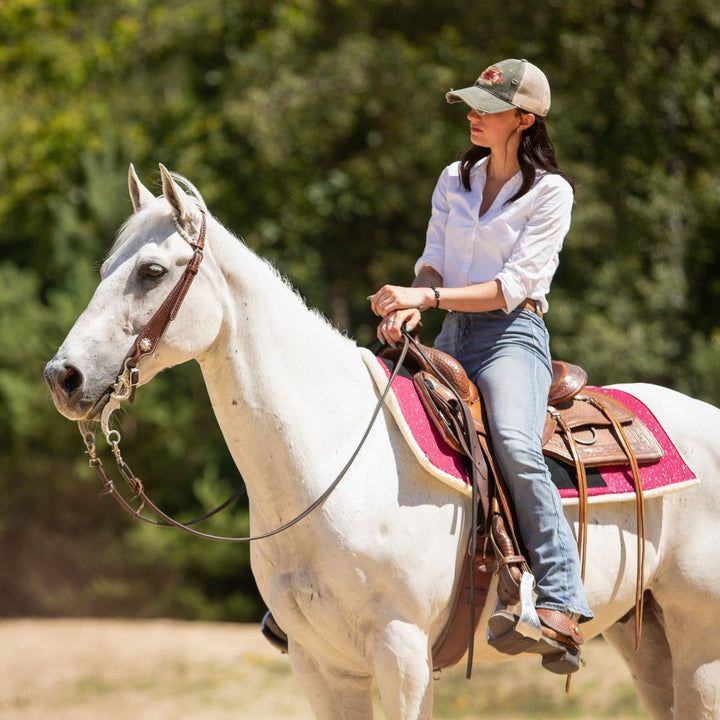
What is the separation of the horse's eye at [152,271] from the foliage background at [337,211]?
841 centimetres

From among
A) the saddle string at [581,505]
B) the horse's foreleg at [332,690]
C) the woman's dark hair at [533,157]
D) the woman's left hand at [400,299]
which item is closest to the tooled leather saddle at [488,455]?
the saddle string at [581,505]

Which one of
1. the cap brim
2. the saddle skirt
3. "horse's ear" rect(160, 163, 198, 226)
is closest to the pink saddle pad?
the saddle skirt

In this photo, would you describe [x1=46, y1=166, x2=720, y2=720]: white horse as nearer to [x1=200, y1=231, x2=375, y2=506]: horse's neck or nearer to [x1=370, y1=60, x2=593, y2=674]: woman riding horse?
[x1=200, y1=231, x2=375, y2=506]: horse's neck

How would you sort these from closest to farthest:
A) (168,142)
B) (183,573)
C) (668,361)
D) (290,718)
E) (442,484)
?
1. (442,484)
2. (290,718)
3. (668,361)
4. (183,573)
5. (168,142)

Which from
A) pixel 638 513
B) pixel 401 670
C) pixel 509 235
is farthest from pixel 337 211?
pixel 401 670

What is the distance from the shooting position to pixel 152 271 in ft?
9.88

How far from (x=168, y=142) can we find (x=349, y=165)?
357 centimetres

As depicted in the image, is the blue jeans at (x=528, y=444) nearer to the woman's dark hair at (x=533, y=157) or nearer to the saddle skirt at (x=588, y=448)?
the saddle skirt at (x=588, y=448)

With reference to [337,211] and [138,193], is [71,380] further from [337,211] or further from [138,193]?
[337,211]

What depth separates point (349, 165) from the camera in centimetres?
1449

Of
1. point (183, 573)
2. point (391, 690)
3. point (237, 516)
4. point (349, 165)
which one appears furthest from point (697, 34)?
point (391, 690)

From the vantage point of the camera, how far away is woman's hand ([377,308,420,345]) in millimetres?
3404

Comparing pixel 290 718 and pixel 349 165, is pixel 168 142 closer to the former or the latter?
pixel 349 165

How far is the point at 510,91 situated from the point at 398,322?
949 mm
